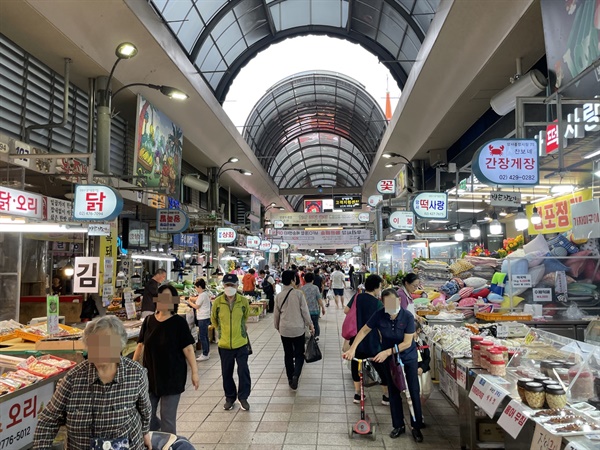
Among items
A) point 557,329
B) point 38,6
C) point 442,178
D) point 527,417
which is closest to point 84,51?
point 38,6

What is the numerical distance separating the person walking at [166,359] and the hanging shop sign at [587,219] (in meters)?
4.49

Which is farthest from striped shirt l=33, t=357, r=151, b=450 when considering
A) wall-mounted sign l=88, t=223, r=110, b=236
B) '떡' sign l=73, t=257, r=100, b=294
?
'떡' sign l=73, t=257, r=100, b=294

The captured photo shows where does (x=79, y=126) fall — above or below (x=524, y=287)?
above

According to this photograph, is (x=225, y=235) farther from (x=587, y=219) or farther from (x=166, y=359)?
(x=587, y=219)

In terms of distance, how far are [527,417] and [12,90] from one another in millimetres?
7834

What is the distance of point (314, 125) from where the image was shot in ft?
98.2

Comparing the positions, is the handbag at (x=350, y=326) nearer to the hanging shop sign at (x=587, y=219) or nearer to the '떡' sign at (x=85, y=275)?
Result: the hanging shop sign at (x=587, y=219)

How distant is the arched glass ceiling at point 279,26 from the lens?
34.9 feet

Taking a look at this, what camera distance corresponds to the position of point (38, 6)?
6051 millimetres

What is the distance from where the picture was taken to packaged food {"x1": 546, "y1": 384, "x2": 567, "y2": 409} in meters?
2.90

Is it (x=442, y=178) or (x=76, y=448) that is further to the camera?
(x=442, y=178)

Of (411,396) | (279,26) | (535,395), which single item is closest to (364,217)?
(279,26)

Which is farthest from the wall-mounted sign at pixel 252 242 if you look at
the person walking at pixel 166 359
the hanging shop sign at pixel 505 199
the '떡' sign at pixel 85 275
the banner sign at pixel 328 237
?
the person walking at pixel 166 359

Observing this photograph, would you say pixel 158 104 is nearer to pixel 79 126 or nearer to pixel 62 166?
pixel 79 126
